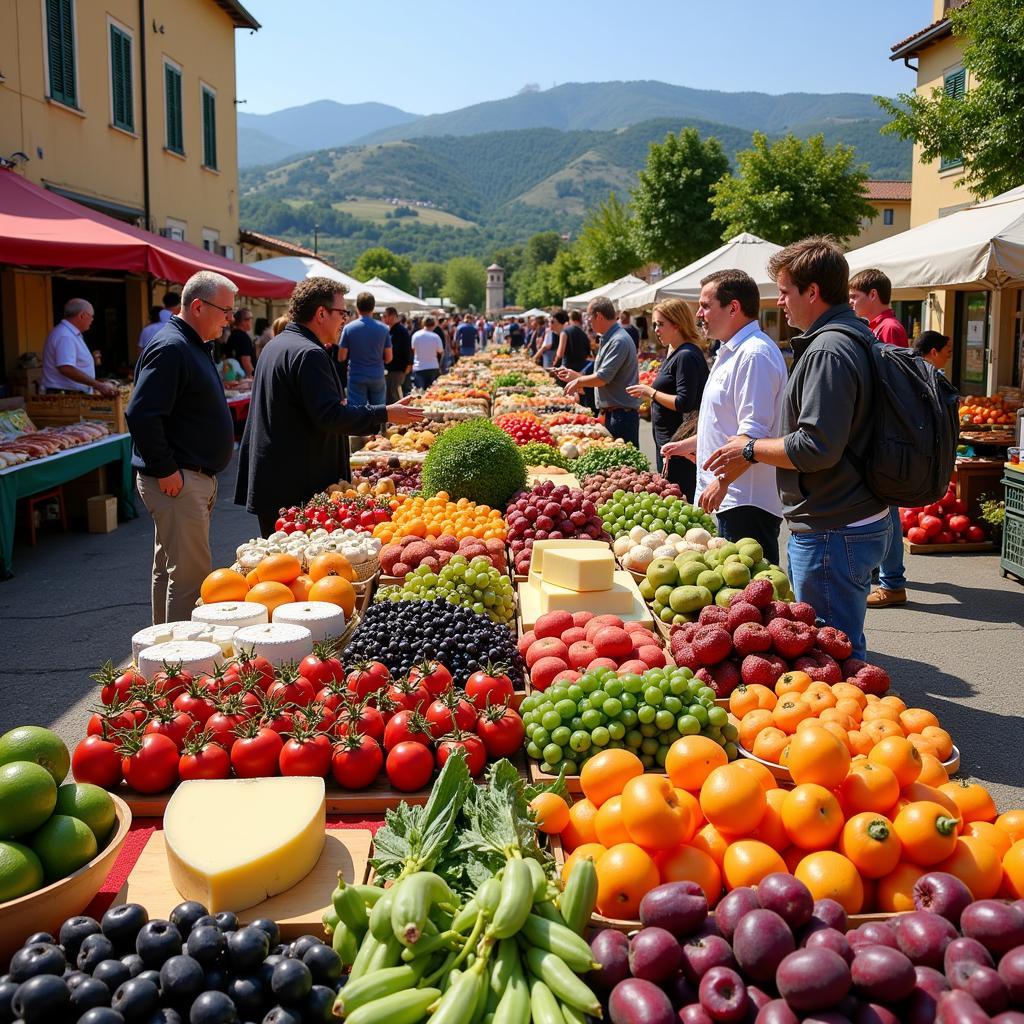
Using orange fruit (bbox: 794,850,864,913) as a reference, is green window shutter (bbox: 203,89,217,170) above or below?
above

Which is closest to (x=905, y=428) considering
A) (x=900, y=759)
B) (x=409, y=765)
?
(x=900, y=759)

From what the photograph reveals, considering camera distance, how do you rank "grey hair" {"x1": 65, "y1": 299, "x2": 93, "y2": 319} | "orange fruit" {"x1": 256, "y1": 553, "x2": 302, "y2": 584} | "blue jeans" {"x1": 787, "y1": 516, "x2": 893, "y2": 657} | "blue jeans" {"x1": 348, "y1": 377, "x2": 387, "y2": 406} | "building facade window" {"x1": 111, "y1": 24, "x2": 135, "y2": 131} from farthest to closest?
"building facade window" {"x1": 111, "y1": 24, "x2": 135, "y2": 131} < "blue jeans" {"x1": 348, "y1": 377, "x2": 387, "y2": 406} < "grey hair" {"x1": 65, "y1": 299, "x2": 93, "y2": 319} < "orange fruit" {"x1": 256, "y1": 553, "x2": 302, "y2": 584} < "blue jeans" {"x1": 787, "y1": 516, "x2": 893, "y2": 657}

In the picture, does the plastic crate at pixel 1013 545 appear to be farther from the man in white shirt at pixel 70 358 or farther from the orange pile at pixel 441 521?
the man in white shirt at pixel 70 358

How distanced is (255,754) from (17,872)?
2.67 feet

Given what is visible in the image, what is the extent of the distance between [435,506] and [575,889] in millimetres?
4009

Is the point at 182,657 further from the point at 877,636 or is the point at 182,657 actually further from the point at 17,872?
the point at 877,636

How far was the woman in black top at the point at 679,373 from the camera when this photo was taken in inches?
302

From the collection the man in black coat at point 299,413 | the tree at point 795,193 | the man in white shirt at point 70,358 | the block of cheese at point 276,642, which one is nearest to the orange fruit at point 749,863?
the block of cheese at point 276,642

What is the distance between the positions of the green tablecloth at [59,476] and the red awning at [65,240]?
1.84 m

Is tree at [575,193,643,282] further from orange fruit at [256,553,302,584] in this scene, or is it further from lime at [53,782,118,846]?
lime at [53,782,118,846]

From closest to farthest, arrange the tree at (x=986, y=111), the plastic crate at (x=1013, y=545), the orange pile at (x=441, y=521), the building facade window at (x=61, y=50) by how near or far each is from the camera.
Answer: the orange pile at (x=441, y=521)
the plastic crate at (x=1013, y=545)
the tree at (x=986, y=111)
the building facade window at (x=61, y=50)

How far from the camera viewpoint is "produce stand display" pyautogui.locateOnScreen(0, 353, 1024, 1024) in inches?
71.0

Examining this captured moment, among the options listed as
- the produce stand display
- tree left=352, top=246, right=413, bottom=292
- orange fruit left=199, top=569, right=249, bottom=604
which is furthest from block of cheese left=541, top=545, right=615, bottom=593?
tree left=352, top=246, right=413, bottom=292

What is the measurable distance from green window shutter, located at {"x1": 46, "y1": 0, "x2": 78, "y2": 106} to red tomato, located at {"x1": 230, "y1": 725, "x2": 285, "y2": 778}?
14.5 m
